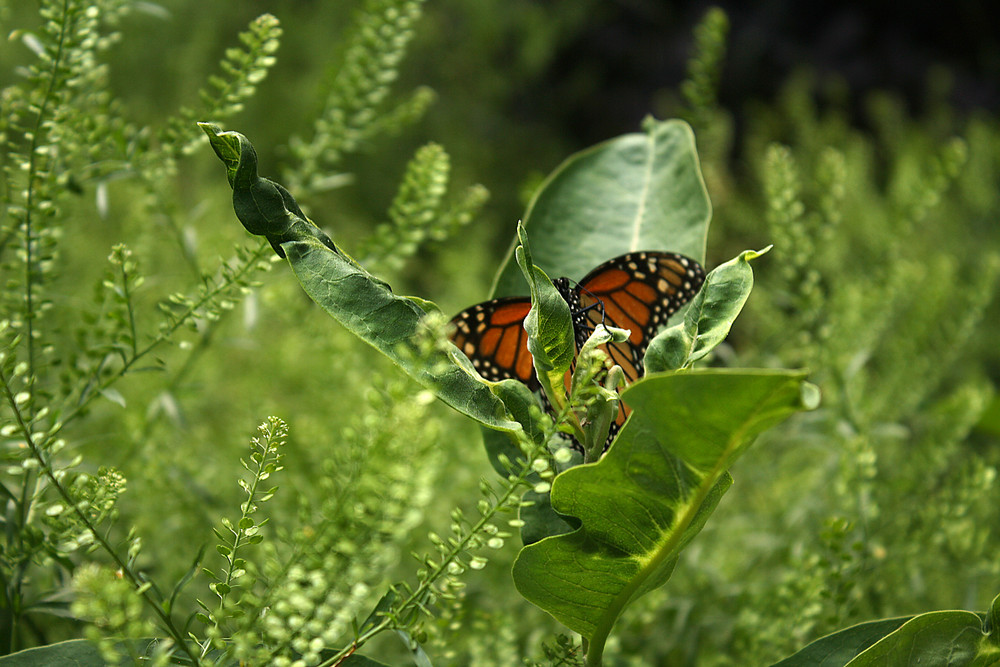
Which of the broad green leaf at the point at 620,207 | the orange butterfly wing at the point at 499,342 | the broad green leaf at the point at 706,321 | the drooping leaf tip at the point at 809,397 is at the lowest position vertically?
the orange butterfly wing at the point at 499,342

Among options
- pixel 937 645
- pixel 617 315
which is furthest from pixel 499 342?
pixel 937 645

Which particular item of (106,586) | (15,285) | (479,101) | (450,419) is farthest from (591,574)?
(479,101)

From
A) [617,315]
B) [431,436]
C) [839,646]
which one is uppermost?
[431,436]

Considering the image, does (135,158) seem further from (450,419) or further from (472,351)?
(450,419)

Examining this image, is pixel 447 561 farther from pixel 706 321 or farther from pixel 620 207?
pixel 620 207

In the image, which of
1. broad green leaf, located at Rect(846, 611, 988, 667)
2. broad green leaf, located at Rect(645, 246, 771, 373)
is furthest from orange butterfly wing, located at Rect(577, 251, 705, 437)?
broad green leaf, located at Rect(846, 611, 988, 667)

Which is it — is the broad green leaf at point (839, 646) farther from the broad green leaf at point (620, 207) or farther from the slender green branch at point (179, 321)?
the slender green branch at point (179, 321)

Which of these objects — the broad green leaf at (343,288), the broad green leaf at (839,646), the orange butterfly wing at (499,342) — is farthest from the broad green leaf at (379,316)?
the broad green leaf at (839,646)
